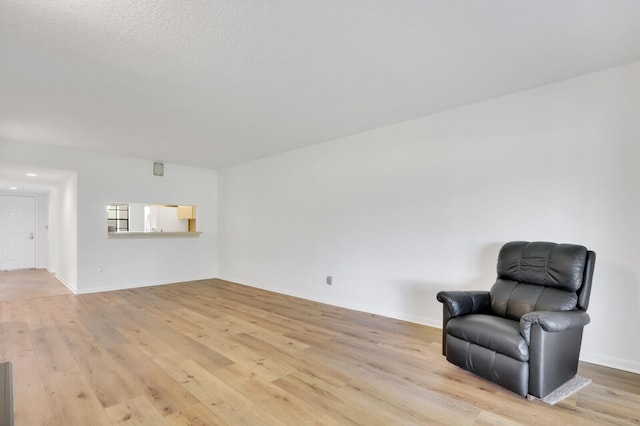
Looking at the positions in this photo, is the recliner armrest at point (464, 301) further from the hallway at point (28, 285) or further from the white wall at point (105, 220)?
the hallway at point (28, 285)

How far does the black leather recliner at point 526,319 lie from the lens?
6.79 feet

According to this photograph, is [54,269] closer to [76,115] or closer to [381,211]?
[76,115]

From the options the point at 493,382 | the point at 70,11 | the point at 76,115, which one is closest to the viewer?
the point at 70,11

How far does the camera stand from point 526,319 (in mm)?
2104

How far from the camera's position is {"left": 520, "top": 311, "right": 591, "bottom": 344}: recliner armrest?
2.04m

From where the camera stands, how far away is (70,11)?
73.8 inches

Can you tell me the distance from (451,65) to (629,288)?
223 cm

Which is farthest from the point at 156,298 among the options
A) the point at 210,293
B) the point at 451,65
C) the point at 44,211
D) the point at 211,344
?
the point at 44,211

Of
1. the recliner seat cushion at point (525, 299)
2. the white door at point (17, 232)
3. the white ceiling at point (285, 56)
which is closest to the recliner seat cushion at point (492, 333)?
the recliner seat cushion at point (525, 299)

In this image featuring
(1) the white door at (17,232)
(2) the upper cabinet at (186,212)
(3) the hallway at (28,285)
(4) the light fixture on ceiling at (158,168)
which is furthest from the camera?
(1) the white door at (17,232)

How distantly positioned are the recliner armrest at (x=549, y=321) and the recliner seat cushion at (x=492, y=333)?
0.06m

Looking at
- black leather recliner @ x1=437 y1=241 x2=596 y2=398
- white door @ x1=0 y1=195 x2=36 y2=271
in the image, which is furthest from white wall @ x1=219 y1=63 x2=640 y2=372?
white door @ x1=0 y1=195 x2=36 y2=271

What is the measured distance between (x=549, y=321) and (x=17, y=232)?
36.1ft

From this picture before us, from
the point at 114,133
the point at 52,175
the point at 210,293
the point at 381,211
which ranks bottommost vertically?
the point at 210,293
